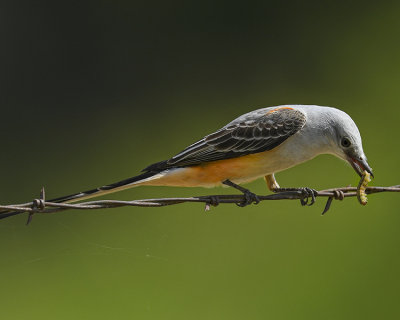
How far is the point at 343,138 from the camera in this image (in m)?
4.67

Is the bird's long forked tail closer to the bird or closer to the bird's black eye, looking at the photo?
the bird

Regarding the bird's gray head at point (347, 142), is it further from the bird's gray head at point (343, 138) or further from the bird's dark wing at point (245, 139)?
the bird's dark wing at point (245, 139)

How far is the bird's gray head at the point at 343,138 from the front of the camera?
4.66 meters

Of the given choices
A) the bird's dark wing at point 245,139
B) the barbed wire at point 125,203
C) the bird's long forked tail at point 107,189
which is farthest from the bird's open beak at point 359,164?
the bird's long forked tail at point 107,189

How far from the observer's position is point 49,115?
25.9 ft

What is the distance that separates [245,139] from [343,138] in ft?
1.97

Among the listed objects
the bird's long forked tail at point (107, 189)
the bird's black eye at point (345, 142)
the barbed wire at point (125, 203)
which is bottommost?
the barbed wire at point (125, 203)

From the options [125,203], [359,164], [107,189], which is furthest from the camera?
[359,164]

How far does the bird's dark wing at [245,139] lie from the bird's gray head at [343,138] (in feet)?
0.47

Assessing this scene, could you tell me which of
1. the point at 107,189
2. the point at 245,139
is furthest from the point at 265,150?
the point at 107,189

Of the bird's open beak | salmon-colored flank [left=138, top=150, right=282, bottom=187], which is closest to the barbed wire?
the bird's open beak

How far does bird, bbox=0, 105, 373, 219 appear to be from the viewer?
4.68m

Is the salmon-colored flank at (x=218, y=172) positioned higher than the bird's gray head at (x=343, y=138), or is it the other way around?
the bird's gray head at (x=343, y=138)

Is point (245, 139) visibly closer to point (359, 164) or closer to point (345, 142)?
point (345, 142)
